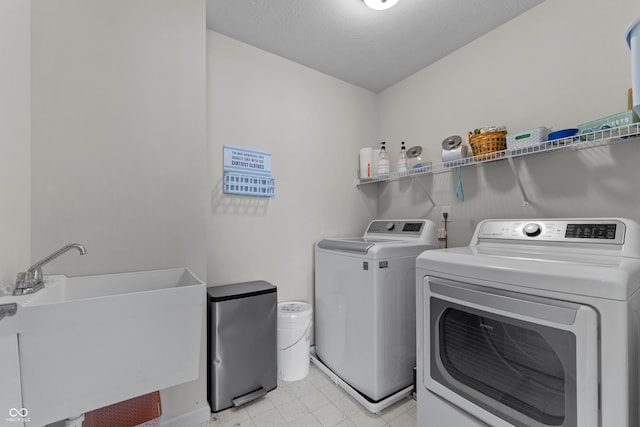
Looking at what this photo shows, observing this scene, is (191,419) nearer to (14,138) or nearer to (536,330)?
(14,138)

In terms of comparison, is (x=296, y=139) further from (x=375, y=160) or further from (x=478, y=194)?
(x=478, y=194)

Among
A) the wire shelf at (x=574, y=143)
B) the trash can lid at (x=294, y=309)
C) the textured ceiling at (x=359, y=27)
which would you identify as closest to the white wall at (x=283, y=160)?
the trash can lid at (x=294, y=309)

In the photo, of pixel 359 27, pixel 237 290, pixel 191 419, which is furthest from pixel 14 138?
pixel 359 27

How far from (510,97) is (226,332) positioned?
2403 mm

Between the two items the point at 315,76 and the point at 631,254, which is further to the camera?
the point at 315,76

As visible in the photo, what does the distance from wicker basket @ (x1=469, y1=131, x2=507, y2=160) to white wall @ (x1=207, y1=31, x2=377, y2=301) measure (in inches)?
47.2

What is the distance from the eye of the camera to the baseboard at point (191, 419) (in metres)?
1.45

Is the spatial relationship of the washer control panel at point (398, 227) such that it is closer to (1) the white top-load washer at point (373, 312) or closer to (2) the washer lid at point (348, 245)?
(1) the white top-load washer at point (373, 312)

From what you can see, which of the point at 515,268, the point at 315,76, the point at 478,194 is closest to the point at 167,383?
the point at 515,268

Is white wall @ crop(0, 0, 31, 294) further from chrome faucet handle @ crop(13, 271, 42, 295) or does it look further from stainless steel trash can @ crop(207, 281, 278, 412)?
stainless steel trash can @ crop(207, 281, 278, 412)

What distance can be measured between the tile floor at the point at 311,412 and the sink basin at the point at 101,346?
2.50 feet

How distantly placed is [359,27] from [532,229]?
170 cm

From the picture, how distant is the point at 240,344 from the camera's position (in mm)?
1675

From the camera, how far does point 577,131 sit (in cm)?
134
